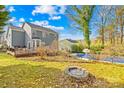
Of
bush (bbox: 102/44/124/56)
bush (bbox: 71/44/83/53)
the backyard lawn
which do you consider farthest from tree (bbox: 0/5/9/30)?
bush (bbox: 102/44/124/56)

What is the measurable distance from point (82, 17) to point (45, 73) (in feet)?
3.12

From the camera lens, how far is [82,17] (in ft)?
13.0

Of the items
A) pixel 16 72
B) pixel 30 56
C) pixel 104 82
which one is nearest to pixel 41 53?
pixel 30 56

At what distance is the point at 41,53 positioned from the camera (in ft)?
13.1

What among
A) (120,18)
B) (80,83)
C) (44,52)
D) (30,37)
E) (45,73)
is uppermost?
(120,18)

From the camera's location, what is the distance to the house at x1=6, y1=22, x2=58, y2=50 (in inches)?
154

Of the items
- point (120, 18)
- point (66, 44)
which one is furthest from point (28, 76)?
point (120, 18)

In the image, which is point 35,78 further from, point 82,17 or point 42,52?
point 82,17

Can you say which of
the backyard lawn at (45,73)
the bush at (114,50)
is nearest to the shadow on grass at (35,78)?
the backyard lawn at (45,73)

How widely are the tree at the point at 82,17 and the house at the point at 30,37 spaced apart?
13.5 inches

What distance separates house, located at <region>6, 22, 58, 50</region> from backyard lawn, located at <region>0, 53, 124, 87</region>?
8.7 inches

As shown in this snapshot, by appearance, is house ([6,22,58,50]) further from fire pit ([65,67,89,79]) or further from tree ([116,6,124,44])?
tree ([116,6,124,44])

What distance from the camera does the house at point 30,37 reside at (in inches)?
154
